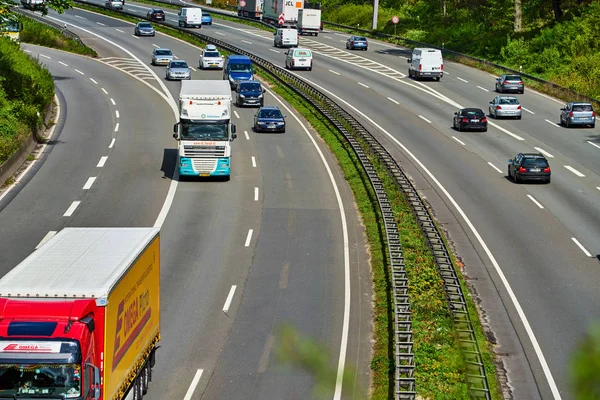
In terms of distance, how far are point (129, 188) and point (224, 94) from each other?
6.28m

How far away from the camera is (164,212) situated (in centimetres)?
3678

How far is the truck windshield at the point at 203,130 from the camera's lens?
137ft

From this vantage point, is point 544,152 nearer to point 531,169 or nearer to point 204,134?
point 531,169

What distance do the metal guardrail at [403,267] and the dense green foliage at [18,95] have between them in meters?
17.1

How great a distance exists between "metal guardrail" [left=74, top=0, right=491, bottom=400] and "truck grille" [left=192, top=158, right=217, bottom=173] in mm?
7178

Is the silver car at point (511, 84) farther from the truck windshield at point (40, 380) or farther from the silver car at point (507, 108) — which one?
the truck windshield at point (40, 380)

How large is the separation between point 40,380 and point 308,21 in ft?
307

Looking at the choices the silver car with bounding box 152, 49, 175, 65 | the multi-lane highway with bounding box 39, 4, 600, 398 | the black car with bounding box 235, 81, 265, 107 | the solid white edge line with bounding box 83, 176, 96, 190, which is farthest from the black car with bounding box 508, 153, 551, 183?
the silver car with bounding box 152, 49, 175, 65

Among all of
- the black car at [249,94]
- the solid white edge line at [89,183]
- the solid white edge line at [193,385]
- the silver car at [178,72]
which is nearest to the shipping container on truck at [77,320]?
A: the solid white edge line at [193,385]

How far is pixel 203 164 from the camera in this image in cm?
4184

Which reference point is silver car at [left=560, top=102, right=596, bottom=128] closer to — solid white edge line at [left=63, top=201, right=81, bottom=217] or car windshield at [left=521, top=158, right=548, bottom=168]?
car windshield at [left=521, top=158, right=548, bottom=168]

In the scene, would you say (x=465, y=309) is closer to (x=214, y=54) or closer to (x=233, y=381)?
(x=233, y=381)

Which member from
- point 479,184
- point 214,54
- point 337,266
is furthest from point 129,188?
point 214,54

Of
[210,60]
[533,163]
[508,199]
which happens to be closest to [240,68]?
[210,60]
